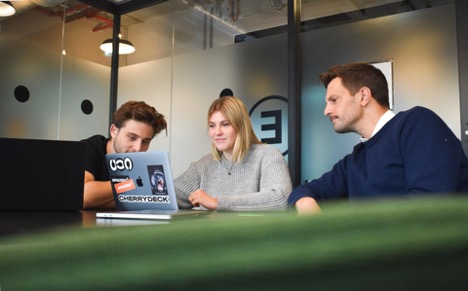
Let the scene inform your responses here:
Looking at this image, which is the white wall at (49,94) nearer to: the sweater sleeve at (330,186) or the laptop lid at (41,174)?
the laptop lid at (41,174)

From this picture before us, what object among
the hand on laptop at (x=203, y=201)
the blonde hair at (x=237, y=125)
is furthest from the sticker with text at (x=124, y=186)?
the blonde hair at (x=237, y=125)

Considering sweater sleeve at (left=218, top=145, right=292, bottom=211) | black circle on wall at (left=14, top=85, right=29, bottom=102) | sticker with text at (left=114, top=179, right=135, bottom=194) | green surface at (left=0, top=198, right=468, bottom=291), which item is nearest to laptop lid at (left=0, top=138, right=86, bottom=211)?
sticker with text at (left=114, top=179, right=135, bottom=194)

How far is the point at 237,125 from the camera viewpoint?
6.80 feet

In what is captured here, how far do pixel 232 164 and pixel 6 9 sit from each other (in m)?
2.75

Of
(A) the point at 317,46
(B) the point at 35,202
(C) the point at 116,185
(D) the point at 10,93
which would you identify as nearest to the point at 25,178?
(B) the point at 35,202

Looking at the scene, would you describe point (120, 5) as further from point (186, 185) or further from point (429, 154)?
point (429, 154)

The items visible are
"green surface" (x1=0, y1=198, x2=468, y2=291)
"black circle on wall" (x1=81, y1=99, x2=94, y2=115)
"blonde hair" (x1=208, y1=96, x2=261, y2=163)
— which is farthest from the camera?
"black circle on wall" (x1=81, y1=99, x2=94, y2=115)

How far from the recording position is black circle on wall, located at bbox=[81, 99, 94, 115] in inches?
166

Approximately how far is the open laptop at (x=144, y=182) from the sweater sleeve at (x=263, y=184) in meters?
0.35

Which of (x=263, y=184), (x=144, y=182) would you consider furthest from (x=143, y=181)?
(x=263, y=184)

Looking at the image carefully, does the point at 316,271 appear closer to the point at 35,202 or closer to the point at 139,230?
the point at 139,230

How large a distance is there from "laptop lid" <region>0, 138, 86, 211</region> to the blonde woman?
698 mm

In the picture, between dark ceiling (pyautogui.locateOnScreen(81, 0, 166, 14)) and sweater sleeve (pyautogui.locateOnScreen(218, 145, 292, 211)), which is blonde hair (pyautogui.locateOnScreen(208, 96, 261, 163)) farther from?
dark ceiling (pyautogui.locateOnScreen(81, 0, 166, 14))

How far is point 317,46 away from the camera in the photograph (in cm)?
330
